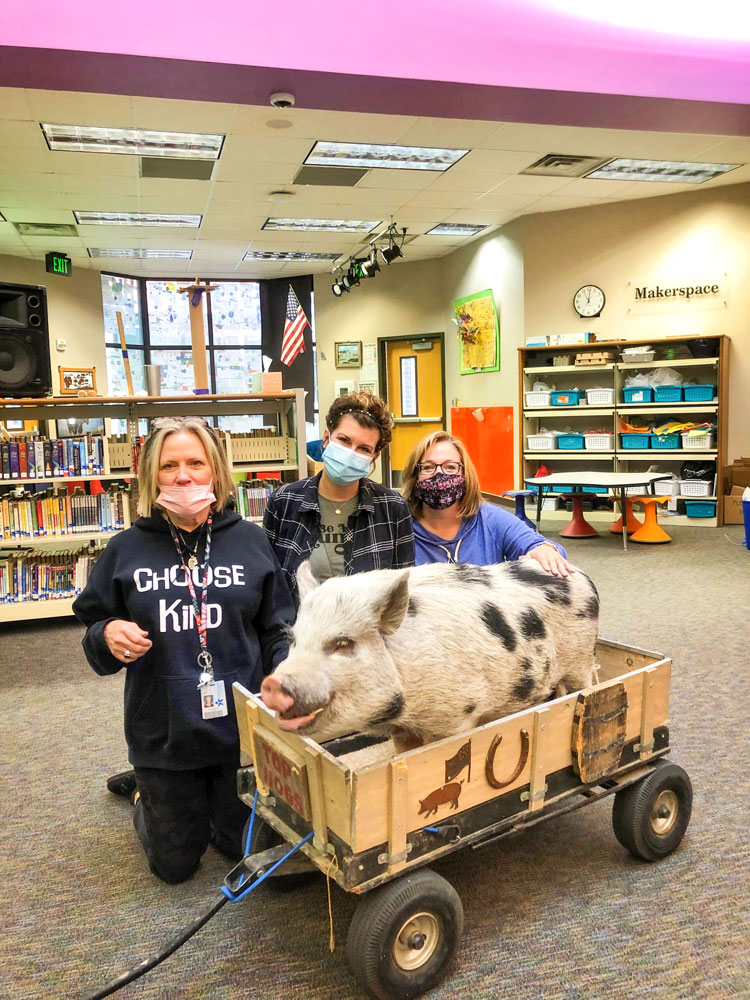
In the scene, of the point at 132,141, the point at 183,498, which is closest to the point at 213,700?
the point at 183,498

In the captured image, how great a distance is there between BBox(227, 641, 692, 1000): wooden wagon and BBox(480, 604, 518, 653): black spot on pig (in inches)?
6.4

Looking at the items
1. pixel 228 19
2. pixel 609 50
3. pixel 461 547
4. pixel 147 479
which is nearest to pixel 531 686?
pixel 461 547

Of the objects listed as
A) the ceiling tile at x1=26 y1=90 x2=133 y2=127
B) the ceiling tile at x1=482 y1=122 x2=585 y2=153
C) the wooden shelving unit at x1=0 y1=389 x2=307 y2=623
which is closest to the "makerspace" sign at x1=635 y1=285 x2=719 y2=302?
the ceiling tile at x1=482 y1=122 x2=585 y2=153

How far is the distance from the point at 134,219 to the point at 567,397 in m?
5.35

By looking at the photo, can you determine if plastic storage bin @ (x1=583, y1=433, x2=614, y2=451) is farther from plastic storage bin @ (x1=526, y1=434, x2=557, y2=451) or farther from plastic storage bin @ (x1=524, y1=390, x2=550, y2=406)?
plastic storage bin @ (x1=524, y1=390, x2=550, y2=406)

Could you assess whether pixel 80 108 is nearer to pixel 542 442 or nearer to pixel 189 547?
pixel 189 547

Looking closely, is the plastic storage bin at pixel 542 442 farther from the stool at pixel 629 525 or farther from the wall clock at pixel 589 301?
the wall clock at pixel 589 301

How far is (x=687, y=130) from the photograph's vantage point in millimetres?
4289

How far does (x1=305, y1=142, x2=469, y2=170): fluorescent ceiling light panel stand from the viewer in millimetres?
6227

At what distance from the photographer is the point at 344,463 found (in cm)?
215

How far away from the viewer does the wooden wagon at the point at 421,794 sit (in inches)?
54.8

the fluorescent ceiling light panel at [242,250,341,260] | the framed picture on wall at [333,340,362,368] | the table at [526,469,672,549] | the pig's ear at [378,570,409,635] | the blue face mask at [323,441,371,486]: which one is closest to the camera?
the pig's ear at [378,570,409,635]

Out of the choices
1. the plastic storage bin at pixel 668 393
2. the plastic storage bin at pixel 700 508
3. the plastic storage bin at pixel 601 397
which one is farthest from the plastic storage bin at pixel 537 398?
the plastic storage bin at pixel 700 508

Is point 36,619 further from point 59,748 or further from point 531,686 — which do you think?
point 531,686
